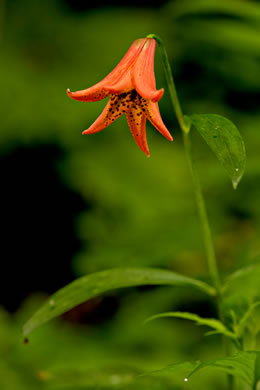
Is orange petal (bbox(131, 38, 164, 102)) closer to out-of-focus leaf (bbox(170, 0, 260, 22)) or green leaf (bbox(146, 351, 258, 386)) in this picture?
green leaf (bbox(146, 351, 258, 386))

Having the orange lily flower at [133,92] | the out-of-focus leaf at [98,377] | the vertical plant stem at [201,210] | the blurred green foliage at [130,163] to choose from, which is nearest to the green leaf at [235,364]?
the vertical plant stem at [201,210]

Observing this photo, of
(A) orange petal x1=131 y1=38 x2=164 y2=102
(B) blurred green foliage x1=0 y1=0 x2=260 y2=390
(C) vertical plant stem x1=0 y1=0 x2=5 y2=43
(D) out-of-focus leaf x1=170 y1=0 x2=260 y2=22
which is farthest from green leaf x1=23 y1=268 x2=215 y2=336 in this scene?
(C) vertical plant stem x1=0 y1=0 x2=5 y2=43

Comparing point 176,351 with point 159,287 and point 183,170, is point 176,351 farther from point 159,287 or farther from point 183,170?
point 183,170

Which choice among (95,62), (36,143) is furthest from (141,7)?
(36,143)

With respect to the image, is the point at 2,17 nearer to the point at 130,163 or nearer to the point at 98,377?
the point at 130,163

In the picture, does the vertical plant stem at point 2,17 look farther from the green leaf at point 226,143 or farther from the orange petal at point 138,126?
the green leaf at point 226,143
